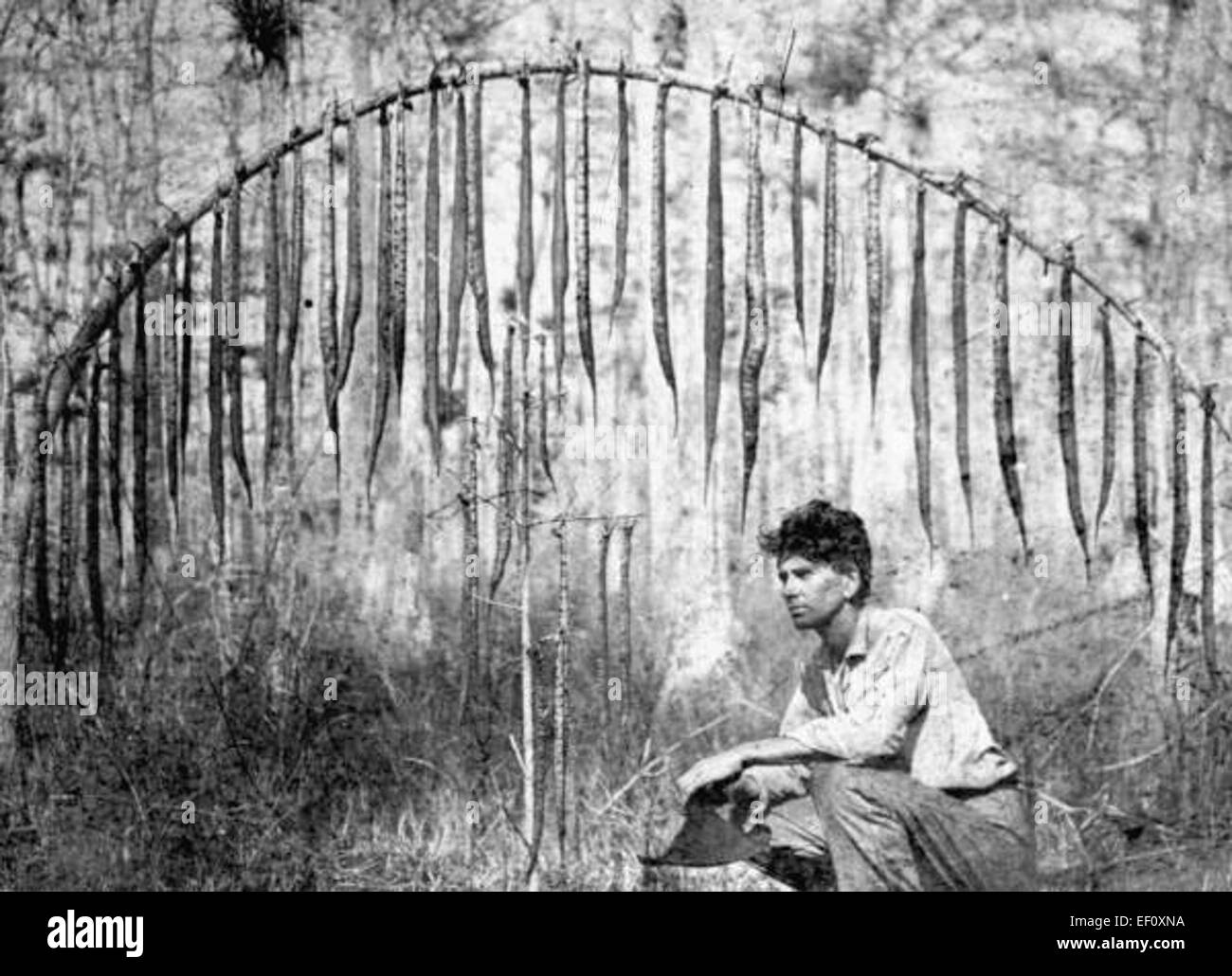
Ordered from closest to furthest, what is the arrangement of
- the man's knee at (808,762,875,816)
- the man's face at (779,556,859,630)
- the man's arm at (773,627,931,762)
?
the man's knee at (808,762,875,816) < the man's arm at (773,627,931,762) < the man's face at (779,556,859,630)

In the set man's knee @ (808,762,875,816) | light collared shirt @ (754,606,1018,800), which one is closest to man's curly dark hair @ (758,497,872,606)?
light collared shirt @ (754,606,1018,800)

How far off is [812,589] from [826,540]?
157 mm

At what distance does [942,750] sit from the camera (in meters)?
7.68

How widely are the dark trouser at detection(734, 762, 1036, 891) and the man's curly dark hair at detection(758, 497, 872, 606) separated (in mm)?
614

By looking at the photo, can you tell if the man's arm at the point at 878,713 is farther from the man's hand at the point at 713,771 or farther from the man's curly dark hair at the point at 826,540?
the man's curly dark hair at the point at 826,540

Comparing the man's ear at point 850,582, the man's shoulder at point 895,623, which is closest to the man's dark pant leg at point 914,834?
the man's shoulder at point 895,623

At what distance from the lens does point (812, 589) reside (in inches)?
308

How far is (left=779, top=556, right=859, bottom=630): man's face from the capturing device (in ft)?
25.5

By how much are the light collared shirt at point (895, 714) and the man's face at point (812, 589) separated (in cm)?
9

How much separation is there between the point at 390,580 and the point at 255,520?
0.46 meters

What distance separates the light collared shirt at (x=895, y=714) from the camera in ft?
25.0

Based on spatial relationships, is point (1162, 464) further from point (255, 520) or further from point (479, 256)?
point (255, 520)

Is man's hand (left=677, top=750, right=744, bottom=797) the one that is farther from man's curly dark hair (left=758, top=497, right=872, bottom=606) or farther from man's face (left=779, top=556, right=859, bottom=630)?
man's curly dark hair (left=758, top=497, right=872, bottom=606)
